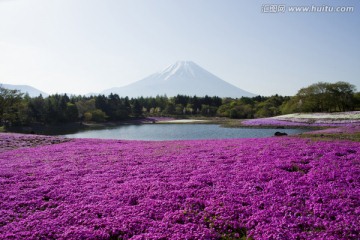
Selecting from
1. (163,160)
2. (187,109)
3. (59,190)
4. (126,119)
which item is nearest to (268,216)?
(59,190)

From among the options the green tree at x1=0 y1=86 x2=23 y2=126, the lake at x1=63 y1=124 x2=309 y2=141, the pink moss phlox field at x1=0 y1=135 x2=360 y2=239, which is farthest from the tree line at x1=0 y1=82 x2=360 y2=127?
the pink moss phlox field at x1=0 y1=135 x2=360 y2=239

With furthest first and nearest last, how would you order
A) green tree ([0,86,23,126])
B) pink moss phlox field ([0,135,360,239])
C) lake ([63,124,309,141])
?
green tree ([0,86,23,126])
lake ([63,124,309,141])
pink moss phlox field ([0,135,360,239])

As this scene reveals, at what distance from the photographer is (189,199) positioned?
1028cm

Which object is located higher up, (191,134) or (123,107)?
(123,107)

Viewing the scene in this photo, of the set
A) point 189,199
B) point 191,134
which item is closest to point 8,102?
point 191,134

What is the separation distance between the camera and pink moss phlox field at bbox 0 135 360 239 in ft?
26.9

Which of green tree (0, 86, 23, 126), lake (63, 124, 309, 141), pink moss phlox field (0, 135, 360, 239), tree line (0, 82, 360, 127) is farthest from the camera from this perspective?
tree line (0, 82, 360, 127)

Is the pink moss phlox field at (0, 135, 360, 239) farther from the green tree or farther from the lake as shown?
the green tree

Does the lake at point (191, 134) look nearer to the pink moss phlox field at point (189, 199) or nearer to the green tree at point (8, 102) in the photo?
the green tree at point (8, 102)

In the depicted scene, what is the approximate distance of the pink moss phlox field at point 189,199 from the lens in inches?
323

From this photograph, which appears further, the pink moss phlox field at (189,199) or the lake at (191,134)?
the lake at (191,134)

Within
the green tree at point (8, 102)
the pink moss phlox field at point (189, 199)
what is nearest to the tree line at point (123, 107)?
the green tree at point (8, 102)

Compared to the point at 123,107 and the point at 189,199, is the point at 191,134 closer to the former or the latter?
the point at 189,199

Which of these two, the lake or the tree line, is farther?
the tree line
